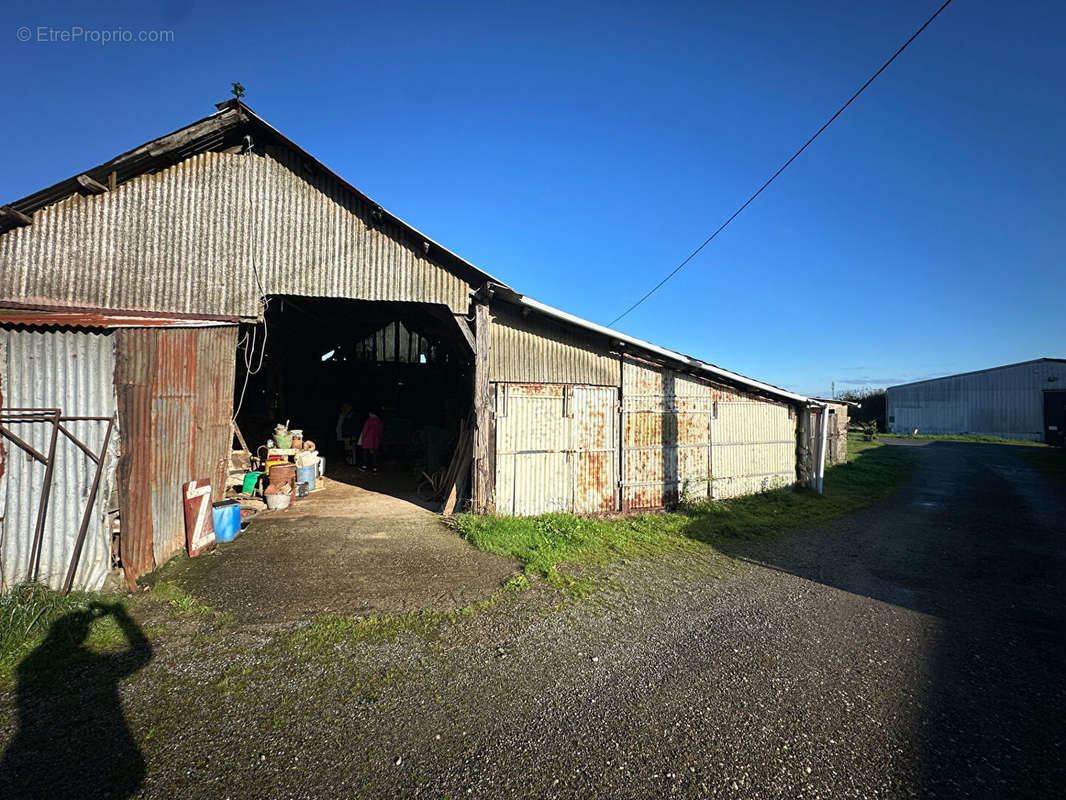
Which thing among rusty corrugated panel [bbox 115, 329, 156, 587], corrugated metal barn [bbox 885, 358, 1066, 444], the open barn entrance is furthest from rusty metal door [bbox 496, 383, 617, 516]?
corrugated metal barn [bbox 885, 358, 1066, 444]

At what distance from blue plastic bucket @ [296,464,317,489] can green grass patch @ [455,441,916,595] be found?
4.65 meters

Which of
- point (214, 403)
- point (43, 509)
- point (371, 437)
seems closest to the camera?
point (43, 509)

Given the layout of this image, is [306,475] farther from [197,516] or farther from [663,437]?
[663,437]

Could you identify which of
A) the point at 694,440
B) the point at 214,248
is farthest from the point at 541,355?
the point at 214,248

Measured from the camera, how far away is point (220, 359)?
798cm

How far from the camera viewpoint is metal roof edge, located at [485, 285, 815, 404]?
900 centimetres

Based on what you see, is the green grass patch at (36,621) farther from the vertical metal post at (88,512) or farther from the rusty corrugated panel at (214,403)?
the rusty corrugated panel at (214,403)

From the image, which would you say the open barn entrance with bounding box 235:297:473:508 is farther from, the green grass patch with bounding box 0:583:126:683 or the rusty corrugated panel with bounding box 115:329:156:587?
the green grass patch with bounding box 0:583:126:683

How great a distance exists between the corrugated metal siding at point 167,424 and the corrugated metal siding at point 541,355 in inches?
195

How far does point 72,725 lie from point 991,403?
5138 cm

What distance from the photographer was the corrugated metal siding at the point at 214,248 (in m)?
7.56

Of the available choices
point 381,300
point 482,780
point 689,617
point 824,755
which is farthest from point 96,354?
point 824,755

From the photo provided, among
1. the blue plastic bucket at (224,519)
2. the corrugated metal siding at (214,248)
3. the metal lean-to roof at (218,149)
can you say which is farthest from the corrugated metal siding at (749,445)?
the blue plastic bucket at (224,519)

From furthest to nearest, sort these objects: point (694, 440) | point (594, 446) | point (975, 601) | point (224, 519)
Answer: point (694, 440)
point (594, 446)
point (224, 519)
point (975, 601)
